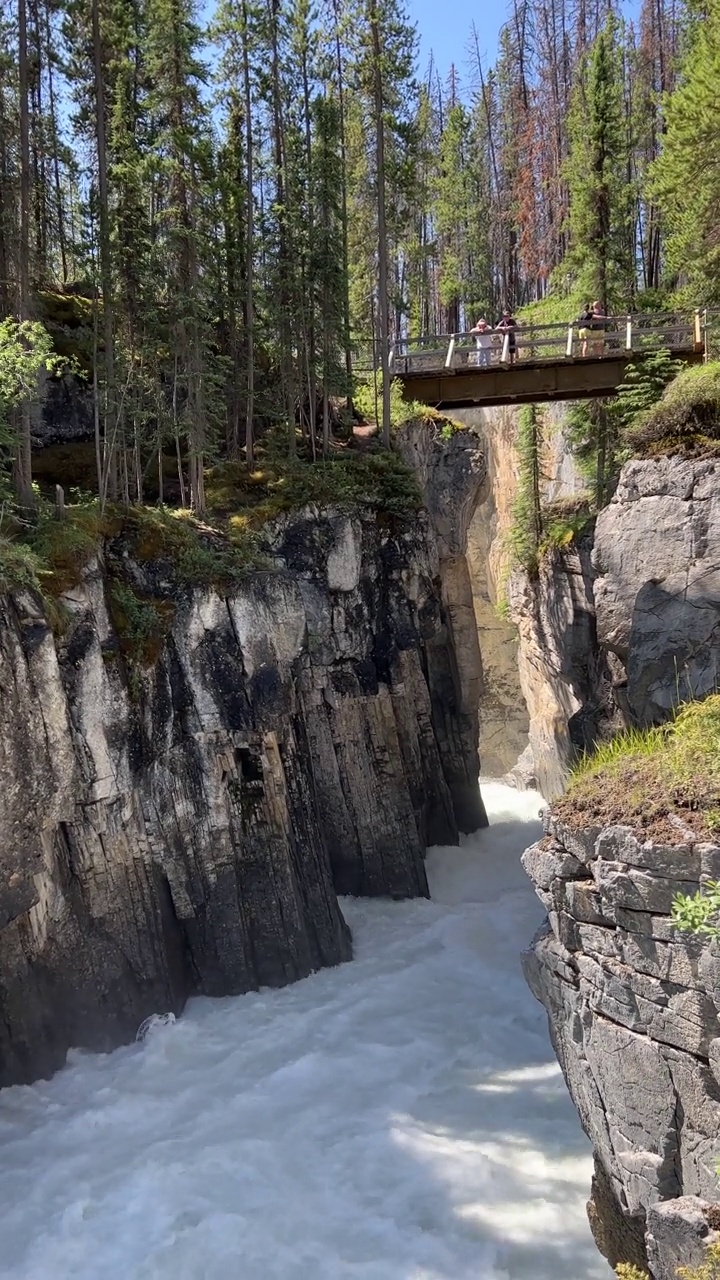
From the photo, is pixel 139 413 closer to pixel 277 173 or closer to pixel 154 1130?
pixel 277 173

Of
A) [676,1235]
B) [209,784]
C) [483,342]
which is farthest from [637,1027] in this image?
[483,342]

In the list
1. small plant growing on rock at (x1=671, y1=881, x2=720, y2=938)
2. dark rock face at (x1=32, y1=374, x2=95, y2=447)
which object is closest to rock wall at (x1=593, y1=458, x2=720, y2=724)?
small plant growing on rock at (x1=671, y1=881, x2=720, y2=938)

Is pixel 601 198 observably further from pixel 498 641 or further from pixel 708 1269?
pixel 708 1269

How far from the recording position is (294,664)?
17.3m

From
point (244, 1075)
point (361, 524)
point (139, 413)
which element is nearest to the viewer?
point (244, 1075)

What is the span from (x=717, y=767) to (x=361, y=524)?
13274mm

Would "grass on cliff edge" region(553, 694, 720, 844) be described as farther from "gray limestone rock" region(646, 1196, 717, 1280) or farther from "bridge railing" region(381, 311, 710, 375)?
"bridge railing" region(381, 311, 710, 375)

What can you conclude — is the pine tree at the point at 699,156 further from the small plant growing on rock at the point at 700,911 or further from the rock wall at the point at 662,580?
the small plant growing on rock at the point at 700,911

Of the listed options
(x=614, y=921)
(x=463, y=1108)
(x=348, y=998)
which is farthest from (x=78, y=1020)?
(x=614, y=921)

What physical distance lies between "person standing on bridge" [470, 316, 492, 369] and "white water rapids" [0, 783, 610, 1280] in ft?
47.3

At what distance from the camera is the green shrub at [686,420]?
595 inches

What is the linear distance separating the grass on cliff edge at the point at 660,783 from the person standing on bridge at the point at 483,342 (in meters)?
13.0

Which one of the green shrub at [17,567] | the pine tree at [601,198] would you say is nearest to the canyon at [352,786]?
the green shrub at [17,567]

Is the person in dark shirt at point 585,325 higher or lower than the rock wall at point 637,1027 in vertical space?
higher
